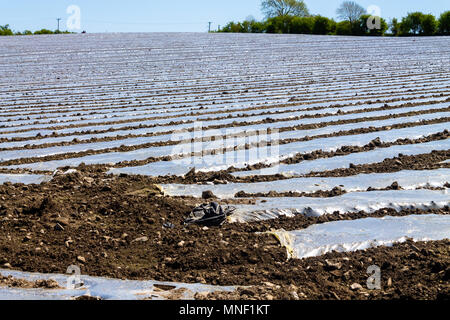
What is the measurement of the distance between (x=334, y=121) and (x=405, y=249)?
3558mm

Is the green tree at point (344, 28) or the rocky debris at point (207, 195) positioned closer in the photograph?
the rocky debris at point (207, 195)

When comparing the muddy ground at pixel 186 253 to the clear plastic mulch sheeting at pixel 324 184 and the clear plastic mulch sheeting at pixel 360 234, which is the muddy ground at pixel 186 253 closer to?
the clear plastic mulch sheeting at pixel 360 234

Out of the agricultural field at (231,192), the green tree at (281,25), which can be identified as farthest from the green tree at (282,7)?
the agricultural field at (231,192)

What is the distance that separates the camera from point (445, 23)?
2644 centimetres

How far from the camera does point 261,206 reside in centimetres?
340

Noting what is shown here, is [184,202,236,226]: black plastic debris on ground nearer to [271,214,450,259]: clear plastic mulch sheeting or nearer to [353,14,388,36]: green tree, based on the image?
[271,214,450,259]: clear plastic mulch sheeting

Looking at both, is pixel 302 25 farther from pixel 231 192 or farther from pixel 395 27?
pixel 231 192

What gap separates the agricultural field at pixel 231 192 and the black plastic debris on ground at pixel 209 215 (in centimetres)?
5

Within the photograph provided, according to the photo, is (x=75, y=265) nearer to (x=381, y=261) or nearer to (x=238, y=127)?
(x=381, y=261)

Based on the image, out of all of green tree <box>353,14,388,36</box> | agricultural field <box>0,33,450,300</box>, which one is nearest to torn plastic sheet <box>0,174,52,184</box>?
agricultural field <box>0,33,450,300</box>

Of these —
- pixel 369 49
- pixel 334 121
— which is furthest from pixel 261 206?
pixel 369 49

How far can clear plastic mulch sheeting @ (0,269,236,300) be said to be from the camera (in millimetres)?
2299

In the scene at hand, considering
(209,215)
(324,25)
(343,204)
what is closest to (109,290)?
(209,215)

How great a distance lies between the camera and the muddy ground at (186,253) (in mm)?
2393
